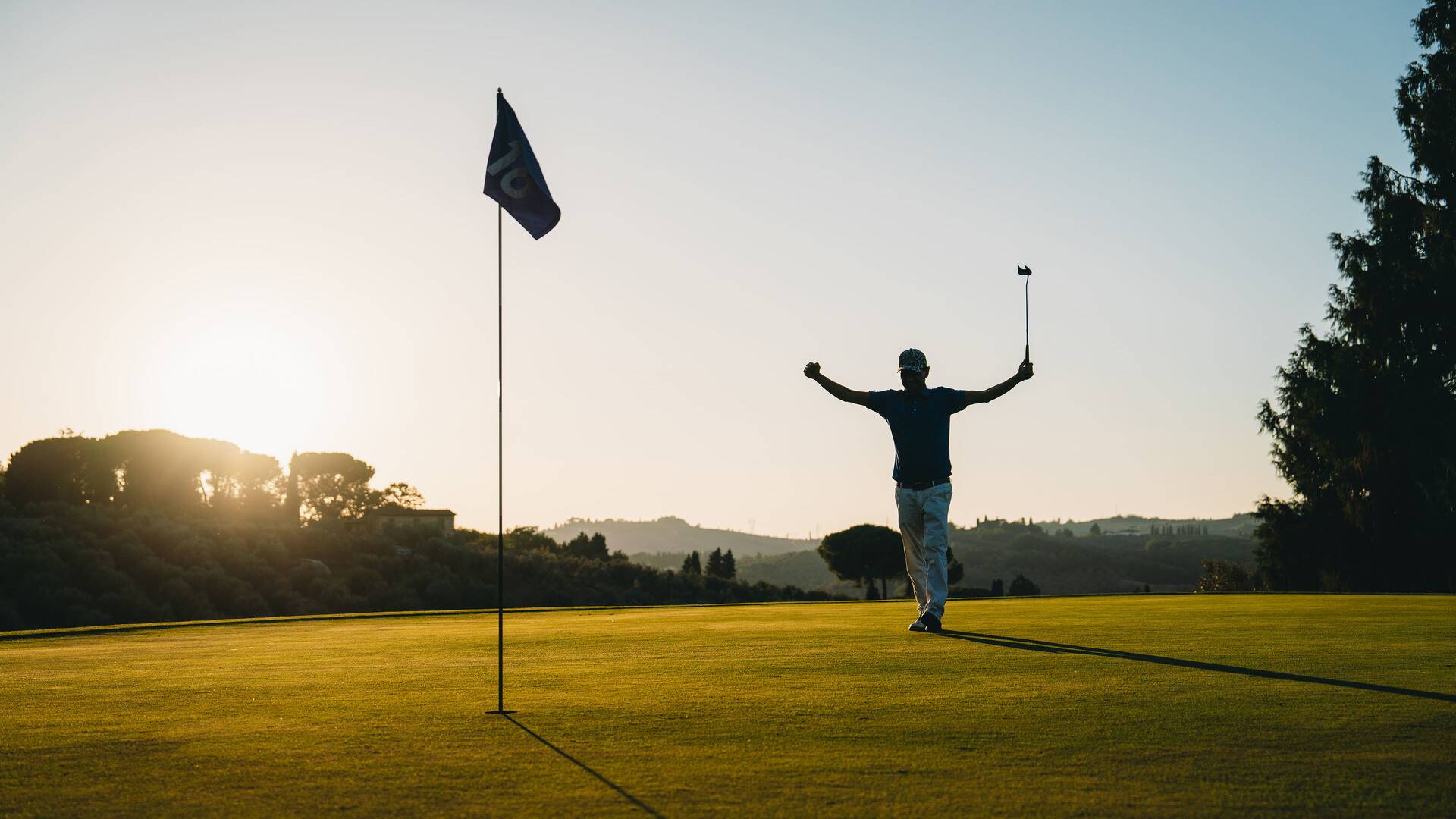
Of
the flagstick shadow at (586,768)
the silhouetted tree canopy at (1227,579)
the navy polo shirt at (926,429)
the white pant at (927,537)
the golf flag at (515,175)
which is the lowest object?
the silhouetted tree canopy at (1227,579)

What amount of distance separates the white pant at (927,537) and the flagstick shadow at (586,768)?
6.47 metres

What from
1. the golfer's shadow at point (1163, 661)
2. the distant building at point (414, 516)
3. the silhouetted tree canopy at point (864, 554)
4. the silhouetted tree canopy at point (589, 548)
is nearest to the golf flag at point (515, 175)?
the golfer's shadow at point (1163, 661)

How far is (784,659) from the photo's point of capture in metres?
9.20

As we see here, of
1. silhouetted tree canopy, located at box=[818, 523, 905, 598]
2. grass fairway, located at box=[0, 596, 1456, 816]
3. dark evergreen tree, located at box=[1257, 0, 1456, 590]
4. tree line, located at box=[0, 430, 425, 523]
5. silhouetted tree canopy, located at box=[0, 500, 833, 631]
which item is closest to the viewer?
grass fairway, located at box=[0, 596, 1456, 816]

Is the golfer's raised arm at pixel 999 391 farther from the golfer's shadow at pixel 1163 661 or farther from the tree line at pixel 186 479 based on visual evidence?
the tree line at pixel 186 479

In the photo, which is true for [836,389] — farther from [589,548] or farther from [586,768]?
[589,548]

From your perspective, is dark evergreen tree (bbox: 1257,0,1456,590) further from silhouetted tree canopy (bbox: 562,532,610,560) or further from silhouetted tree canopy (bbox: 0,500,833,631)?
silhouetted tree canopy (bbox: 562,532,610,560)

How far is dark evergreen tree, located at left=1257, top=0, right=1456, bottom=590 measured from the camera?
127 ft

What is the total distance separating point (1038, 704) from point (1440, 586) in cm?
5219

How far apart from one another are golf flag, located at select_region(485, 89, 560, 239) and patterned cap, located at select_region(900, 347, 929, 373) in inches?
175

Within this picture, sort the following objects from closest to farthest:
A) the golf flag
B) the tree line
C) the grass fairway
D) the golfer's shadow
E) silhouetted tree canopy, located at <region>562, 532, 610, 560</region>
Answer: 1. the grass fairway
2. the golfer's shadow
3. the golf flag
4. the tree line
5. silhouetted tree canopy, located at <region>562, 532, 610, 560</region>

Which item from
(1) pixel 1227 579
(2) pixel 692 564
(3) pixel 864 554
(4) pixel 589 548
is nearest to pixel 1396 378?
(1) pixel 1227 579

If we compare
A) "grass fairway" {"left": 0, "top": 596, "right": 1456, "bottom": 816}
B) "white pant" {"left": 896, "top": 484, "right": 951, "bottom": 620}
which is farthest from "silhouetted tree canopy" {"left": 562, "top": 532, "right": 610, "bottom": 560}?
"grass fairway" {"left": 0, "top": 596, "right": 1456, "bottom": 816}

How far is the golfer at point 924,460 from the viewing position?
39.2 ft
